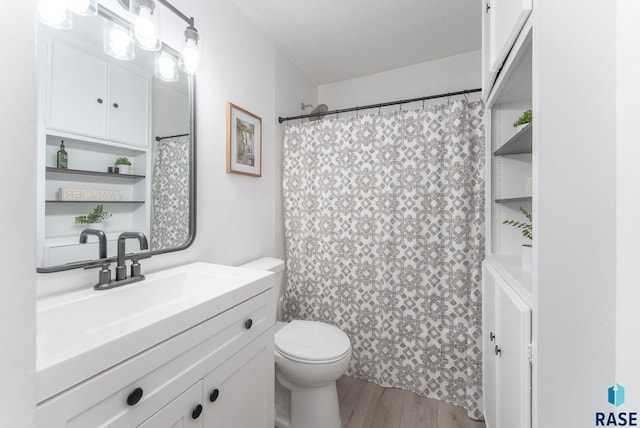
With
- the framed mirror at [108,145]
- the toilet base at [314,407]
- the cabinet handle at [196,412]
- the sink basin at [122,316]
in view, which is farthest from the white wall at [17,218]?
the toilet base at [314,407]

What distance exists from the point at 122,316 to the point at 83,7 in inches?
43.4

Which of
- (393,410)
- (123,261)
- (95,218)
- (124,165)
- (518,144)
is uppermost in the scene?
(518,144)

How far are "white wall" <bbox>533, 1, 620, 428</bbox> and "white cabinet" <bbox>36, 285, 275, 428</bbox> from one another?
3.13 feet

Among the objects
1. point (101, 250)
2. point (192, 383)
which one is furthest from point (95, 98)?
point (192, 383)

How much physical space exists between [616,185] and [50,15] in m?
1.75

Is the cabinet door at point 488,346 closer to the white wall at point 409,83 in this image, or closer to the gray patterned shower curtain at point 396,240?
the gray patterned shower curtain at point 396,240

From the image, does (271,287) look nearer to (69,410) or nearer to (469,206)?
A: (69,410)

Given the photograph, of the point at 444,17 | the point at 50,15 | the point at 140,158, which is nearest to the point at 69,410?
the point at 140,158

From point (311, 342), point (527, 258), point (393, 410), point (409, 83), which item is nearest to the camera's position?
point (527, 258)

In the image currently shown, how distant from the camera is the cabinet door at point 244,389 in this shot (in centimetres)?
91

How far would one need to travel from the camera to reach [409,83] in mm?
2412

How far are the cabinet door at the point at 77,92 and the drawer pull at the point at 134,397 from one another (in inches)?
35.2

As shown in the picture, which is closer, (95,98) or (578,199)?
(578,199)

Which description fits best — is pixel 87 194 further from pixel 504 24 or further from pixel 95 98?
pixel 504 24
